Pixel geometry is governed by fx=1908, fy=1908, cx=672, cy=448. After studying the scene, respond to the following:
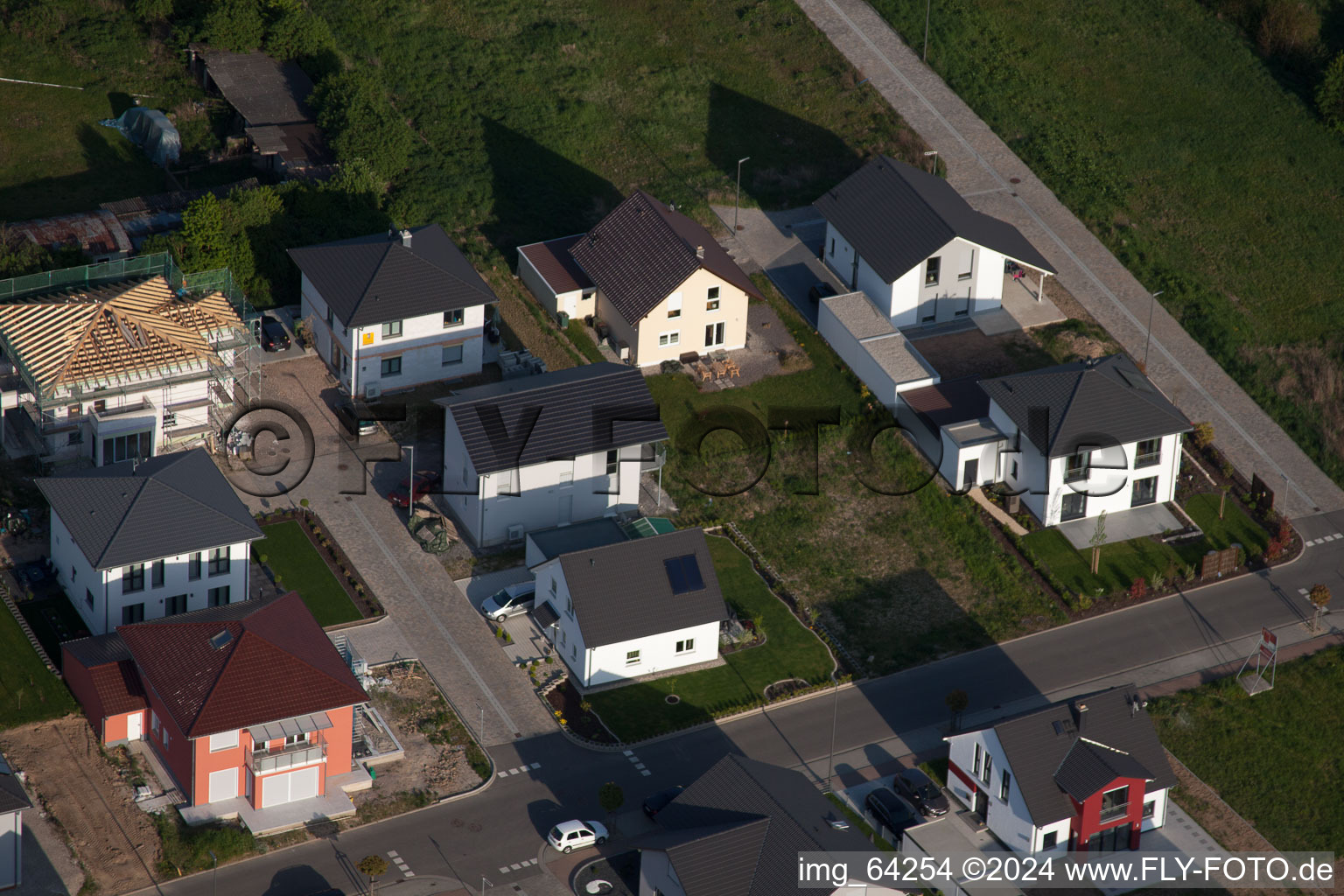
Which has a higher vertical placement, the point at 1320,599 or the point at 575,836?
the point at 1320,599

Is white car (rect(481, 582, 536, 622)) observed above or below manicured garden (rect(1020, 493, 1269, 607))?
above

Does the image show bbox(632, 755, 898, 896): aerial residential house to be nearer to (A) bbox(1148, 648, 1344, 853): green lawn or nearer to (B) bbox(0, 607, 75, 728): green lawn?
(A) bbox(1148, 648, 1344, 853): green lawn

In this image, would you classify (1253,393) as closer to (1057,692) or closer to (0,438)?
(1057,692)

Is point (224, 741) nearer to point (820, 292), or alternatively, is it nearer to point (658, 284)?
point (658, 284)

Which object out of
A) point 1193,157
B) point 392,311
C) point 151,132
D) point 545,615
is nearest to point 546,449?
point 545,615

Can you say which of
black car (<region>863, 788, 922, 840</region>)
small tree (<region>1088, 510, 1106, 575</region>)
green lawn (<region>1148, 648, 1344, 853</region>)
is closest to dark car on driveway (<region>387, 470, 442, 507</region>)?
black car (<region>863, 788, 922, 840</region>)

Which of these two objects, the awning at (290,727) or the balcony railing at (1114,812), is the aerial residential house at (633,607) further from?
the balcony railing at (1114,812)

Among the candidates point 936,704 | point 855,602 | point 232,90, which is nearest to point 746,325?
point 855,602
